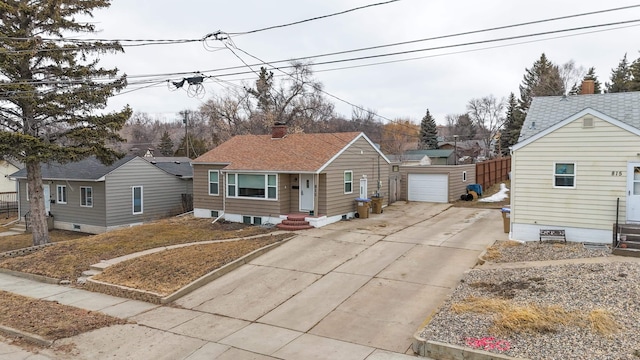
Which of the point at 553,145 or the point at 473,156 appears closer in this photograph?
the point at 553,145

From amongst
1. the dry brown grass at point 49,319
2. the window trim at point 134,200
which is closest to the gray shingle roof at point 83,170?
the window trim at point 134,200

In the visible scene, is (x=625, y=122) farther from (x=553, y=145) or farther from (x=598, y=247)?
(x=598, y=247)

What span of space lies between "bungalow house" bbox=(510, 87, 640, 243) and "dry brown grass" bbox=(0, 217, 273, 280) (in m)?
10.1

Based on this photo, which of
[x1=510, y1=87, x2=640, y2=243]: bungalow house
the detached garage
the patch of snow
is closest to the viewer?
[x1=510, y1=87, x2=640, y2=243]: bungalow house

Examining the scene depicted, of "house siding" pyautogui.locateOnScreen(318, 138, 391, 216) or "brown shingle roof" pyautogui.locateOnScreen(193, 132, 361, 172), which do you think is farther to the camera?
"brown shingle roof" pyautogui.locateOnScreen(193, 132, 361, 172)

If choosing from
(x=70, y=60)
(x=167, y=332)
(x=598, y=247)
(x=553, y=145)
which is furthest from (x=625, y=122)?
(x=70, y=60)

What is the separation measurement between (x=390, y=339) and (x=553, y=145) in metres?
9.21

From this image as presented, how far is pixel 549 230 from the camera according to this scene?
530 inches

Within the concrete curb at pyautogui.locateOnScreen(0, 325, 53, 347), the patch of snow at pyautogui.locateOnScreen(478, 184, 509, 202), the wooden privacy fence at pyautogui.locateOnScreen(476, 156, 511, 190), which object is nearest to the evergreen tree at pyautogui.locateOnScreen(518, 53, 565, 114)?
the wooden privacy fence at pyautogui.locateOnScreen(476, 156, 511, 190)

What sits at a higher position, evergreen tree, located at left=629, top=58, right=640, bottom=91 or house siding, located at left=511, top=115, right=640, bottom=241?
evergreen tree, located at left=629, top=58, right=640, bottom=91

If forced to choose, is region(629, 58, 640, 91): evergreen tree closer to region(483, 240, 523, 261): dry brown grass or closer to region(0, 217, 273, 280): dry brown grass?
region(483, 240, 523, 261): dry brown grass

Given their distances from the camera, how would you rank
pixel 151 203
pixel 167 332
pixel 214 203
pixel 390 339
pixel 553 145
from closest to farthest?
pixel 390 339 → pixel 167 332 → pixel 553 145 → pixel 214 203 → pixel 151 203

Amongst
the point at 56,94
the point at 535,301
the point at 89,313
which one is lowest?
the point at 89,313

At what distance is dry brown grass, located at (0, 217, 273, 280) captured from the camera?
14016 mm
